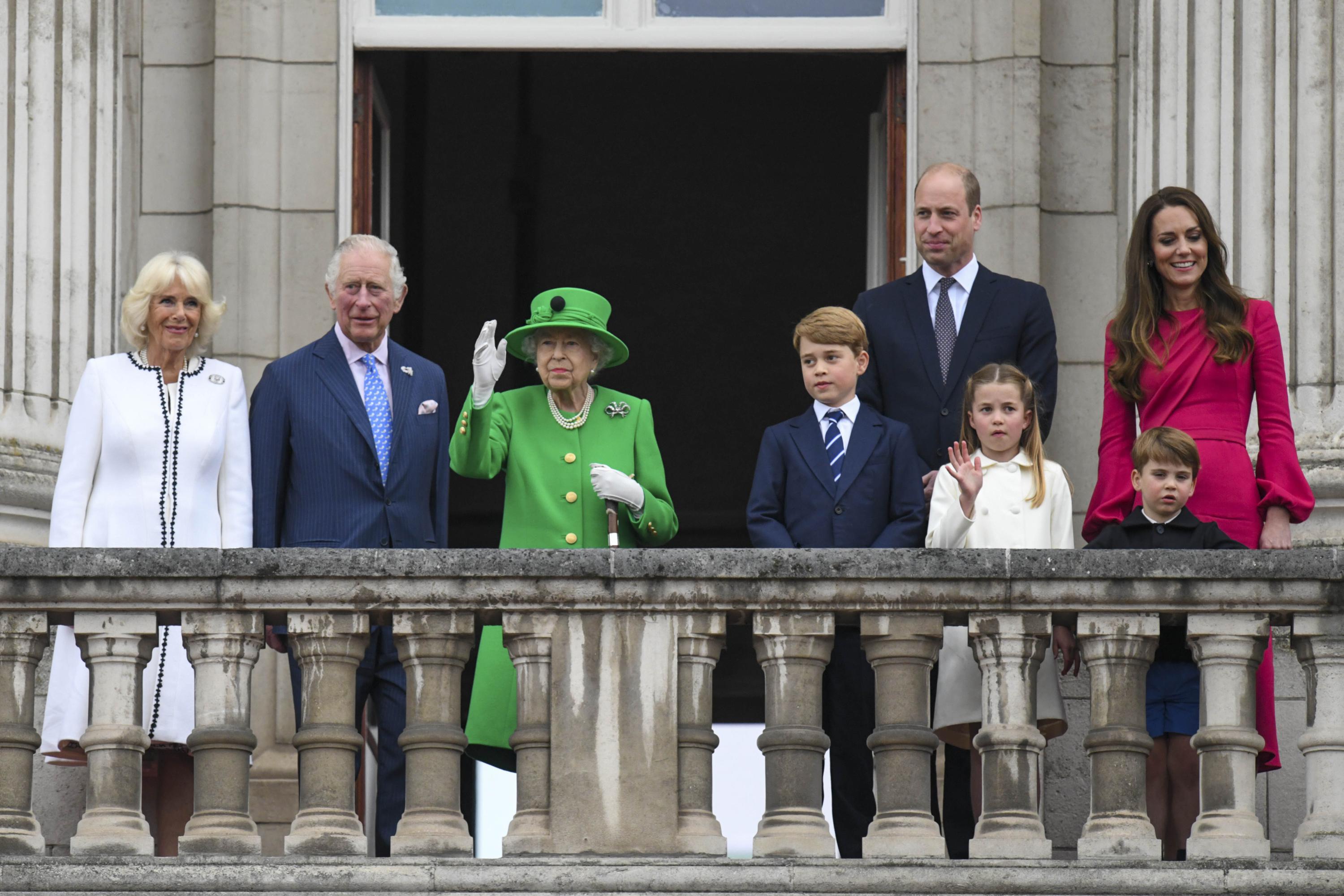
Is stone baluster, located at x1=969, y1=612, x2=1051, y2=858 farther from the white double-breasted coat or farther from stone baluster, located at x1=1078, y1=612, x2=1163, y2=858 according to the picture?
the white double-breasted coat

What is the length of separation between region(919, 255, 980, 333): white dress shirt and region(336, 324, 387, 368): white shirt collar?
173cm

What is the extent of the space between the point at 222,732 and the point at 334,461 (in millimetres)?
1083

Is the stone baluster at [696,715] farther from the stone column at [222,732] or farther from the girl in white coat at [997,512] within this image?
the stone column at [222,732]

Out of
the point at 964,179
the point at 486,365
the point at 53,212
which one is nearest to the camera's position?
the point at 486,365

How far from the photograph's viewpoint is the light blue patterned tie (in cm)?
735

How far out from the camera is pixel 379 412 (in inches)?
293

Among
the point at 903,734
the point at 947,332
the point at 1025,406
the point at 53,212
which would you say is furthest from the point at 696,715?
the point at 53,212

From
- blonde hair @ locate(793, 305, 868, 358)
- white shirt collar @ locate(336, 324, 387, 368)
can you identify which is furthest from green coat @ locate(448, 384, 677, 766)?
blonde hair @ locate(793, 305, 868, 358)

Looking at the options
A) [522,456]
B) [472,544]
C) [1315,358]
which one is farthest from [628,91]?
[522,456]

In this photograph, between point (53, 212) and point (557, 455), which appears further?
point (53, 212)

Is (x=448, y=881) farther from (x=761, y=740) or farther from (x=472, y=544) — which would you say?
(x=472, y=544)

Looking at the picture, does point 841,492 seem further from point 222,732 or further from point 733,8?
point 733,8

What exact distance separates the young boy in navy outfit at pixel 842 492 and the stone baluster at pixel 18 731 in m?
2.05

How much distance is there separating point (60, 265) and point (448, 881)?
12.3 feet
